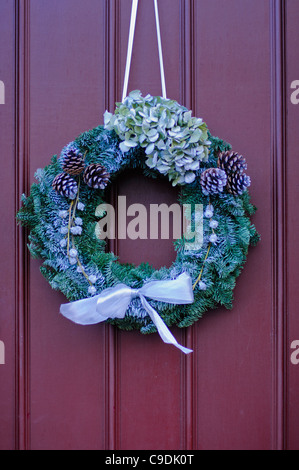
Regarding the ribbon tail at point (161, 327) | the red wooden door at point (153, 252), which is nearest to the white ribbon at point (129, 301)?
the ribbon tail at point (161, 327)

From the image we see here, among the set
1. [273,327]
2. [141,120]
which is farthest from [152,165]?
[273,327]

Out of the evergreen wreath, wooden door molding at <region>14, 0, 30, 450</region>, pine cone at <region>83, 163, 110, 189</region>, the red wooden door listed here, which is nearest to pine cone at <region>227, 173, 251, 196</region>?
the evergreen wreath

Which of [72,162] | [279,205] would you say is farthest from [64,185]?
[279,205]

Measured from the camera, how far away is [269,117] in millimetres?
995

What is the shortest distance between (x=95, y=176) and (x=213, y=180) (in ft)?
0.84

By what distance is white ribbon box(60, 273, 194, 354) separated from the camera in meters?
0.84

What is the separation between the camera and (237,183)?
0.86 metres

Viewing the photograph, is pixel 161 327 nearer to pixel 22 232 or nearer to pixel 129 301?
pixel 129 301

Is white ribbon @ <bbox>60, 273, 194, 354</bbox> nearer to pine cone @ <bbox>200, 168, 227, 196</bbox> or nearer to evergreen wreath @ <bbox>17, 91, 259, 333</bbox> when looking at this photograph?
evergreen wreath @ <bbox>17, 91, 259, 333</bbox>

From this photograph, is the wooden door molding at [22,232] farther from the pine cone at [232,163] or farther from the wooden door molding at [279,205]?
the wooden door molding at [279,205]

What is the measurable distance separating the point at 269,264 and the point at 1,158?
73cm

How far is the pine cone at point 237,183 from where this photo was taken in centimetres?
86

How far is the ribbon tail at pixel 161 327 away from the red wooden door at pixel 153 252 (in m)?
0.13

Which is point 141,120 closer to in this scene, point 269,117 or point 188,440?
point 269,117
